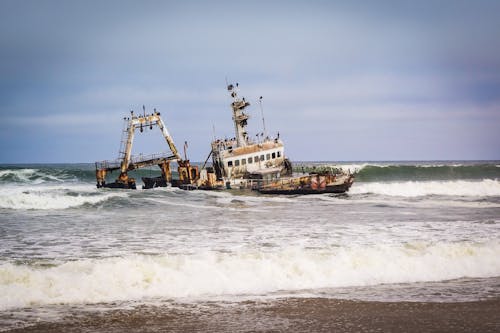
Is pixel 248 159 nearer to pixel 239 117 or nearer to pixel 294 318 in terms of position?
pixel 239 117

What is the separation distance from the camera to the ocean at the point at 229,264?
7.16 m

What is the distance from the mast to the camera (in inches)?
1414

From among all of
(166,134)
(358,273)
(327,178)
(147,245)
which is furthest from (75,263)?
(166,134)

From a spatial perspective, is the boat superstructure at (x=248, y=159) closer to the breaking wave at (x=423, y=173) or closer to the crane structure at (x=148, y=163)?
the crane structure at (x=148, y=163)

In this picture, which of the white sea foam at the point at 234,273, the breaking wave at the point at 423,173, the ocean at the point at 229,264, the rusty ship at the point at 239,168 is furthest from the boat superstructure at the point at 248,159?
the breaking wave at the point at 423,173

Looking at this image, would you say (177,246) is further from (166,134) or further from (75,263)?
(166,134)

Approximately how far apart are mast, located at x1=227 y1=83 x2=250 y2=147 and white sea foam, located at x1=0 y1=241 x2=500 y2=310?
25478 millimetres

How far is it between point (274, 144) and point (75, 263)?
26.2 metres

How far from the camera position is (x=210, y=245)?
12094 millimetres

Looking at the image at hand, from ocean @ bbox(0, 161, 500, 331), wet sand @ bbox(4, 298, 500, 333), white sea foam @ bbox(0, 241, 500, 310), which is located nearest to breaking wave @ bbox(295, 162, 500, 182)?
ocean @ bbox(0, 161, 500, 331)

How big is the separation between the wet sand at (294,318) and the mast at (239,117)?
1142 inches

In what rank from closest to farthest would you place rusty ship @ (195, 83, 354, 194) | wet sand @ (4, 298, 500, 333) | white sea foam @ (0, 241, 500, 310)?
1. wet sand @ (4, 298, 500, 333)
2. white sea foam @ (0, 241, 500, 310)
3. rusty ship @ (195, 83, 354, 194)

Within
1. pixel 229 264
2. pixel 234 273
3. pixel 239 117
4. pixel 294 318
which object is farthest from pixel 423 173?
pixel 294 318

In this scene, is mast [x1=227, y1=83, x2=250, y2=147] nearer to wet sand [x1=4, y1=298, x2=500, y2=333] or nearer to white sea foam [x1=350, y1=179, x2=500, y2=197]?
white sea foam [x1=350, y1=179, x2=500, y2=197]
